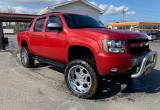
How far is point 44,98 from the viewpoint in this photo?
5.40 metres

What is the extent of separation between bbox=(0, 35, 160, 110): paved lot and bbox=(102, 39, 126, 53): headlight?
115 centimetres

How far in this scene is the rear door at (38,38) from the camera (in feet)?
23.4

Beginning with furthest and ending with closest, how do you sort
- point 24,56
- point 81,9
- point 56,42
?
point 81,9, point 24,56, point 56,42

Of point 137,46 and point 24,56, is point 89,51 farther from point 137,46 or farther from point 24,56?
point 24,56

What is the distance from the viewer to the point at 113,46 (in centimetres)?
495

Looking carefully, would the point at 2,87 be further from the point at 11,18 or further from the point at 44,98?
the point at 11,18

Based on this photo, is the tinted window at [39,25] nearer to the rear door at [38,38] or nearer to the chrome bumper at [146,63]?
the rear door at [38,38]

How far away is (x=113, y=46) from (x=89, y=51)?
702 mm

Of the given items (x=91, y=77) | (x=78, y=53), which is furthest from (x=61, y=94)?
(x=78, y=53)

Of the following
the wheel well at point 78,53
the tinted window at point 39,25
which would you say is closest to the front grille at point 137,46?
the wheel well at point 78,53

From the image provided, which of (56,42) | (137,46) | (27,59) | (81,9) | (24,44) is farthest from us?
(81,9)

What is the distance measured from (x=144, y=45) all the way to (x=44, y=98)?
266 cm

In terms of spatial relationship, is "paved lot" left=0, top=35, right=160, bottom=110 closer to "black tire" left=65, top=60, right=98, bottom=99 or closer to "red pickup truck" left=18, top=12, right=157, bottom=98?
"black tire" left=65, top=60, right=98, bottom=99

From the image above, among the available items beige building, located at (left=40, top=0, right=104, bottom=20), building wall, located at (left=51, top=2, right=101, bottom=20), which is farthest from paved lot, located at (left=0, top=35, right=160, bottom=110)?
building wall, located at (left=51, top=2, right=101, bottom=20)
